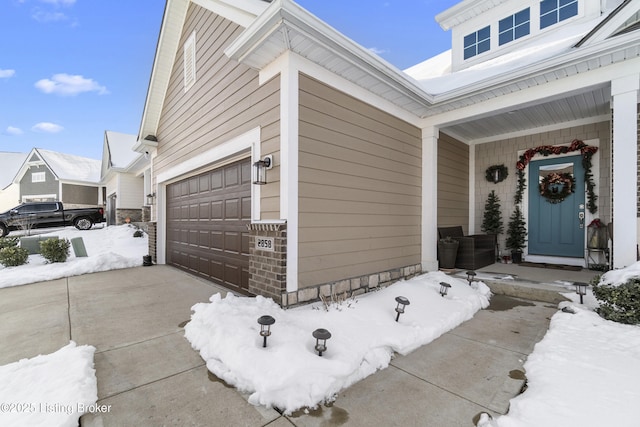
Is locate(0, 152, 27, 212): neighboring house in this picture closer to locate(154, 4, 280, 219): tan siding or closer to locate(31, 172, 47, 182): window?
locate(31, 172, 47, 182): window

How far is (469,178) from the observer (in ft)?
22.9

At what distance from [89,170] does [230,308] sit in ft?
73.5

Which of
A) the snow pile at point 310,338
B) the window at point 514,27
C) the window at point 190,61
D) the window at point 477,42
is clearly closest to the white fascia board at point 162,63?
the window at point 190,61

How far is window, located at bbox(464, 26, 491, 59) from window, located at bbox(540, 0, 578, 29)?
3.55 feet

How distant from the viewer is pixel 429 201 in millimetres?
5352

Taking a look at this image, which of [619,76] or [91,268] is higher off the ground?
[619,76]

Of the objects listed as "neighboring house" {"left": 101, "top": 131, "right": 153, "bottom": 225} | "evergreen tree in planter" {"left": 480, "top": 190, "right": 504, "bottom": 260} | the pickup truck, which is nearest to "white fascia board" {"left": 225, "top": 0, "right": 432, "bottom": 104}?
"evergreen tree in planter" {"left": 480, "top": 190, "right": 504, "bottom": 260}

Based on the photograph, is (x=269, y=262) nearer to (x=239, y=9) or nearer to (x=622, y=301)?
(x=239, y=9)

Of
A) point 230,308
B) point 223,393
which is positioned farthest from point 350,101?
point 223,393

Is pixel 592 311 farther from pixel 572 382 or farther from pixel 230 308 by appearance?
pixel 230 308

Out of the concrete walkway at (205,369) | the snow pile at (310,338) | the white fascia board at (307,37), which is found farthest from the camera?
the white fascia board at (307,37)

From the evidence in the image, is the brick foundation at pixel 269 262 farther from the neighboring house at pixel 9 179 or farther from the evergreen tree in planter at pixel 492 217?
the neighboring house at pixel 9 179

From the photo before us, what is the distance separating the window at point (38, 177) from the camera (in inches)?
714

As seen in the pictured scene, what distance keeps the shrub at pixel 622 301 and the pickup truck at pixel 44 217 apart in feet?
53.8
